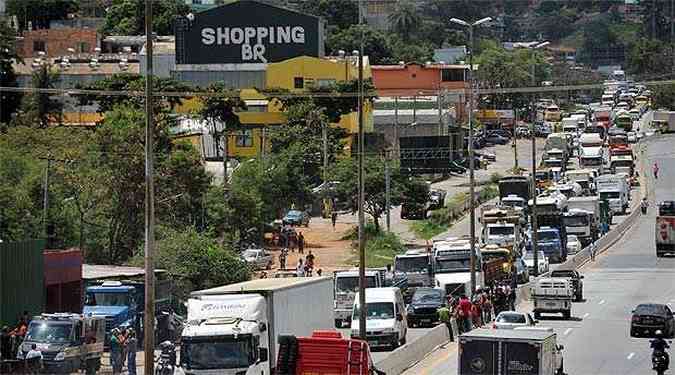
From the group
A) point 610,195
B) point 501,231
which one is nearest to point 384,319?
point 501,231

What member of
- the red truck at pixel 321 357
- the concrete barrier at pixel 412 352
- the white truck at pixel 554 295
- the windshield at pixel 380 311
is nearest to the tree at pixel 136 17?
the white truck at pixel 554 295

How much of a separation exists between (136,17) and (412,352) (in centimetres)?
13756

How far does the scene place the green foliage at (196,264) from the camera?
58906 millimetres

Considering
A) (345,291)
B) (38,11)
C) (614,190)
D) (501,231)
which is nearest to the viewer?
(345,291)

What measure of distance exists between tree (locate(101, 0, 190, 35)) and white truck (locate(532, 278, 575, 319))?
113m

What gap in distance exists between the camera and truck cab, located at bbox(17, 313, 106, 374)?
39.1m

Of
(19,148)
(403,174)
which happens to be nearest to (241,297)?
(19,148)

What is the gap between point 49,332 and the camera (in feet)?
130

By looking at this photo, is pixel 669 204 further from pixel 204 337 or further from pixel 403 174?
pixel 204 337

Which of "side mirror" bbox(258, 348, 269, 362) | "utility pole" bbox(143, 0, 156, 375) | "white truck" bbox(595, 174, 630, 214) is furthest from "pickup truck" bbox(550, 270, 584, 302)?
"white truck" bbox(595, 174, 630, 214)

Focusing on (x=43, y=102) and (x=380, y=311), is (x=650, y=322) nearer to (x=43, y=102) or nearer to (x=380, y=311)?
(x=380, y=311)

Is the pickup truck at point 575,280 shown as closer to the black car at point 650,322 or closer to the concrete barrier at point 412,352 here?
the black car at point 650,322

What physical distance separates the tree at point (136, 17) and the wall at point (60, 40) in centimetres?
818

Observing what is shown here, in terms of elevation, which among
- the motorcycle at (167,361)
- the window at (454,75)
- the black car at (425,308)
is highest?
the window at (454,75)
